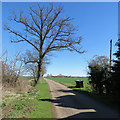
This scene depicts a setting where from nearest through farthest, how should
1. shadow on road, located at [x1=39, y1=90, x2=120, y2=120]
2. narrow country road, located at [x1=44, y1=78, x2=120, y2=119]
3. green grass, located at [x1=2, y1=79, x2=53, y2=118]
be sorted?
green grass, located at [x1=2, y1=79, x2=53, y2=118] → shadow on road, located at [x1=39, y1=90, x2=120, y2=120] → narrow country road, located at [x1=44, y1=78, x2=120, y2=119]

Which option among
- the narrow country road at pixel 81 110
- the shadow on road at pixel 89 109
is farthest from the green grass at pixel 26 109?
the shadow on road at pixel 89 109

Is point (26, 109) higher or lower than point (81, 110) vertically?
higher

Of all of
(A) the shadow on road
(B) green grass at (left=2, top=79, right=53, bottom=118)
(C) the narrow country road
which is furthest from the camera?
(C) the narrow country road

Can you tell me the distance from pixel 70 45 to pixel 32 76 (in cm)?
1150

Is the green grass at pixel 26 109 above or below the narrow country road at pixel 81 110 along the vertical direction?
above

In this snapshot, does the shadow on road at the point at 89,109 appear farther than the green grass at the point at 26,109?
Yes

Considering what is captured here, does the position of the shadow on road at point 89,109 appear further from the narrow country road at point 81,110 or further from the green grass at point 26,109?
the green grass at point 26,109

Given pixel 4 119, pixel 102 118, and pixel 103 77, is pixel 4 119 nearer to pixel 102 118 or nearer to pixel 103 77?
pixel 102 118

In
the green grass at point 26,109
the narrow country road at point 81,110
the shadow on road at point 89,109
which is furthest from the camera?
the narrow country road at point 81,110

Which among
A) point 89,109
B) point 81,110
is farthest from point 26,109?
point 89,109

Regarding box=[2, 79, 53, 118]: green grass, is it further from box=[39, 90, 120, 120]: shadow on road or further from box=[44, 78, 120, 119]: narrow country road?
box=[39, 90, 120, 120]: shadow on road

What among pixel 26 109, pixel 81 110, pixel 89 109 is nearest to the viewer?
pixel 26 109

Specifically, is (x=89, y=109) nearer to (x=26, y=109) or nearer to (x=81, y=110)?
(x=81, y=110)

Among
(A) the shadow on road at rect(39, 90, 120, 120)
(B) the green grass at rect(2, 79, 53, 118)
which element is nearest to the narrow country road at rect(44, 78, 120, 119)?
(A) the shadow on road at rect(39, 90, 120, 120)
